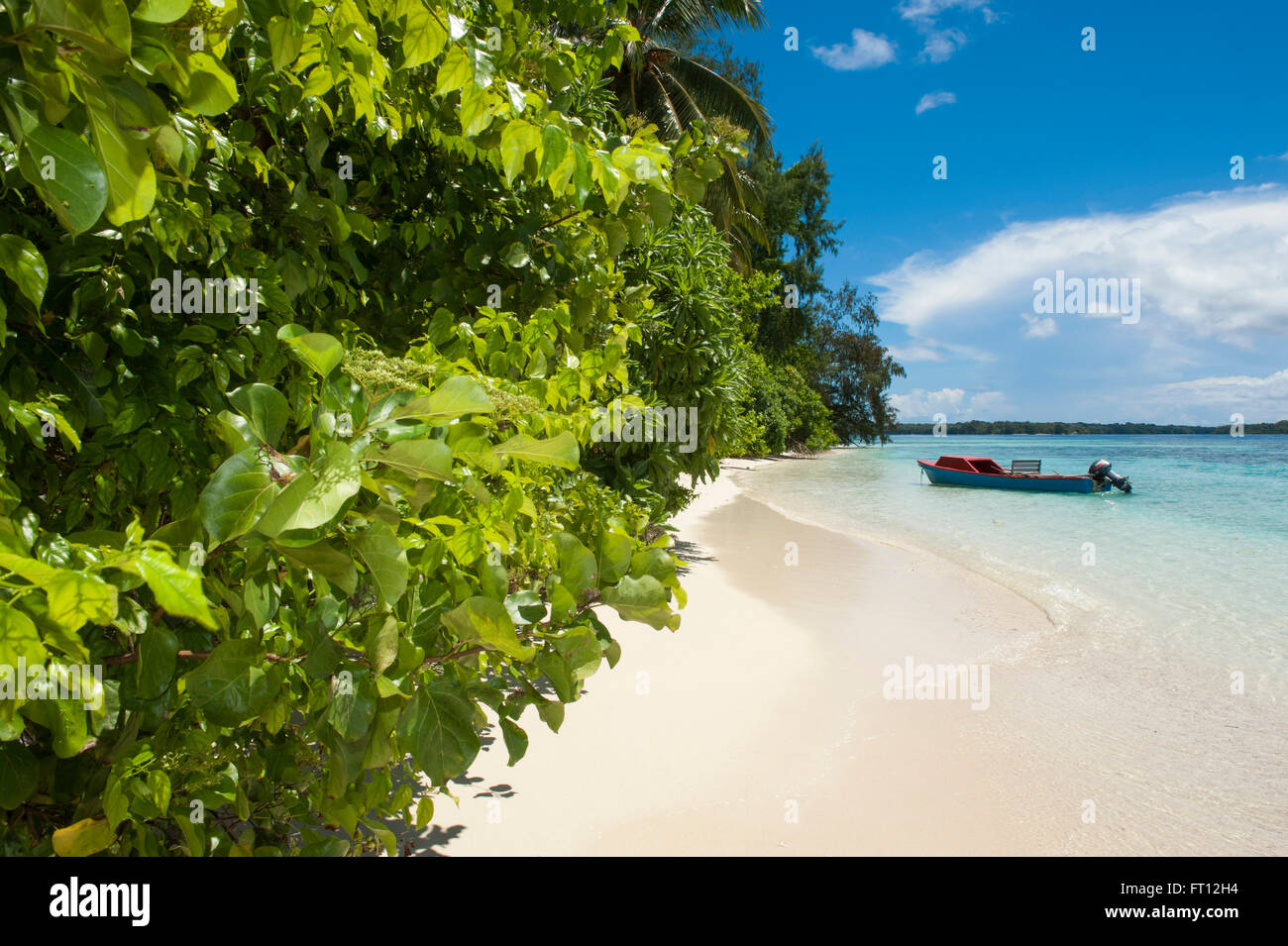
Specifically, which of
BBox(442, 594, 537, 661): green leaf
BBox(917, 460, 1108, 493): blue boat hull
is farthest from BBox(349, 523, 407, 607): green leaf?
BBox(917, 460, 1108, 493): blue boat hull

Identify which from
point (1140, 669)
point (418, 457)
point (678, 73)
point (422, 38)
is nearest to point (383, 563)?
point (418, 457)

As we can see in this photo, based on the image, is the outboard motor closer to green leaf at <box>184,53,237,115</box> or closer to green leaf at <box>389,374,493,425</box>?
green leaf at <box>389,374,493,425</box>

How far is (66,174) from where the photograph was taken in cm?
76

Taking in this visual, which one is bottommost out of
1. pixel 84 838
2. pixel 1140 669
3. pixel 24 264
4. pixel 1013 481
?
pixel 1140 669

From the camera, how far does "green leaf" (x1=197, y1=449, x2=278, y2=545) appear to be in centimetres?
85

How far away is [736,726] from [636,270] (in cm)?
487

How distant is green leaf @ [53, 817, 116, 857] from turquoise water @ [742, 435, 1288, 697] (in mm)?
8512

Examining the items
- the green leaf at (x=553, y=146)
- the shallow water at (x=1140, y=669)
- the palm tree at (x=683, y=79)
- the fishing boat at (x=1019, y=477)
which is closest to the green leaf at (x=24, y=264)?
the green leaf at (x=553, y=146)

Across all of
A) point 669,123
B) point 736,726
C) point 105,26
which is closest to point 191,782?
point 105,26

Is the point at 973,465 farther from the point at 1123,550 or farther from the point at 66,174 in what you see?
the point at 66,174

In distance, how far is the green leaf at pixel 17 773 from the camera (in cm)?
113

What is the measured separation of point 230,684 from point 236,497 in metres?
0.39

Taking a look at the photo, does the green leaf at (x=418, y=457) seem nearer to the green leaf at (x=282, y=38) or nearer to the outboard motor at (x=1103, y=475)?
the green leaf at (x=282, y=38)

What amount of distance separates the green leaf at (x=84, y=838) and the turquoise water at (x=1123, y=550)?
27.9 feet
